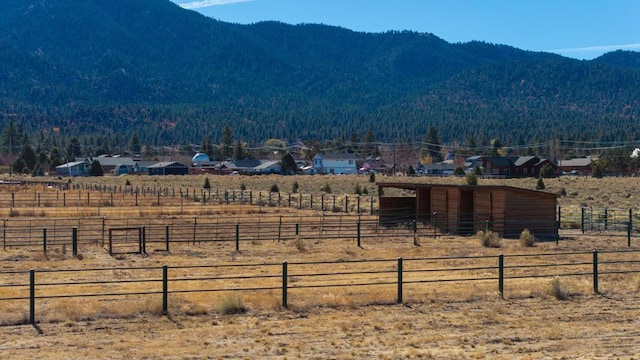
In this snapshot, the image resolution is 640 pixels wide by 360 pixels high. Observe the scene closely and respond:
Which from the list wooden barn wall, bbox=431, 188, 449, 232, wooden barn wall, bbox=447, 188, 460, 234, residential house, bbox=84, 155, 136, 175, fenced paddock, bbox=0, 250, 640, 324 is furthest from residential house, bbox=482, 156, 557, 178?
fenced paddock, bbox=0, 250, 640, 324

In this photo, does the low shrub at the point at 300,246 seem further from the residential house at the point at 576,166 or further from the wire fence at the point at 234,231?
the residential house at the point at 576,166

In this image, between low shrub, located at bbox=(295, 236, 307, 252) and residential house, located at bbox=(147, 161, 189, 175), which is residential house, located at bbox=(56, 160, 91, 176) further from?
low shrub, located at bbox=(295, 236, 307, 252)

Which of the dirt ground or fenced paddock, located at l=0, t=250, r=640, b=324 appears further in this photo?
fenced paddock, located at l=0, t=250, r=640, b=324

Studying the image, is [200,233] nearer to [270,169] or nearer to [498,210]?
[498,210]

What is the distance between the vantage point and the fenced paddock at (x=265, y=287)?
56.5ft

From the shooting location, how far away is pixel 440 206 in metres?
40.2

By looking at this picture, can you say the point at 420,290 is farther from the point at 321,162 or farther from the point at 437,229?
the point at 321,162

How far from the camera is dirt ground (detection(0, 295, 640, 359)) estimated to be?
13.8 m

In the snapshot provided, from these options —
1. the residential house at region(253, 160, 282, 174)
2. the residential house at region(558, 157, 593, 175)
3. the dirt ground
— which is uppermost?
the residential house at region(558, 157, 593, 175)

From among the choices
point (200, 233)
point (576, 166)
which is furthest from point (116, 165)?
point (200, 233)

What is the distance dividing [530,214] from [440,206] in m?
5.05

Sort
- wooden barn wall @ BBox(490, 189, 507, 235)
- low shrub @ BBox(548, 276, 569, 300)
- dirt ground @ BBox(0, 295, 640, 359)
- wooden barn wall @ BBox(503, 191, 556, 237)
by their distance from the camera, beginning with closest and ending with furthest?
1. dirt ground @ BBox(0, 295, 640, 359)
2. low shrub @ BBox(548, 276, 569, 300)
3. wooden barn wall @ BBox(490, 189, 507, 235)
4. wooden barn wall @ BBox(503, 191, 556, 237)

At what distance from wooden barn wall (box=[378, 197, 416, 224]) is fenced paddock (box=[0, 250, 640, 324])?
51.6ft

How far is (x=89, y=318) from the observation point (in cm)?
1645
